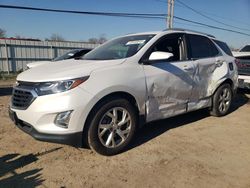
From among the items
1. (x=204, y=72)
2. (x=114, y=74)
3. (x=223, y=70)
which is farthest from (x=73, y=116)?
(x=223, y=70)

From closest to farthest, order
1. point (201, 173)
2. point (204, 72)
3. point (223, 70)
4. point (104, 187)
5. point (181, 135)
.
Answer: point (104, 187) < point (201, 173) < point (181, 135) < point (204, 72) < point (223, 70)

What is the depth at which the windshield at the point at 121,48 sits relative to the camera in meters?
4.69

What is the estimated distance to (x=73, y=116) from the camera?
147 inches

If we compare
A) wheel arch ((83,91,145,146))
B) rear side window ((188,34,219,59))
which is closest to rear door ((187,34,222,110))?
rear side window ((188,34,219,59))

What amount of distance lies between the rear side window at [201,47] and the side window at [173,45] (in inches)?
10.0

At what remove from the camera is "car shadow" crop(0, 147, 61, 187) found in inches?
134

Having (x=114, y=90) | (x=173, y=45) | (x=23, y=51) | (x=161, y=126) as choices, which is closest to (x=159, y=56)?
(x=173, y=45)

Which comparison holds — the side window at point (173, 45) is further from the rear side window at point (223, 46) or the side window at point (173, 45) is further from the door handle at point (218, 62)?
the rear side window at point (223, 46)

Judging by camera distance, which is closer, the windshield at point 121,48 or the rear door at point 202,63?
the windshield at point 121,48

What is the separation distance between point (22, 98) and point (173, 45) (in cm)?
280

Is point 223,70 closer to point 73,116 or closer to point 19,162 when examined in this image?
point 73,116

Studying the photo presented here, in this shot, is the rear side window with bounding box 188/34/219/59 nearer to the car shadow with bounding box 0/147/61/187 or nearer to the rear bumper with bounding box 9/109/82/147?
the rear bumper with bounding box 9/109/82/147

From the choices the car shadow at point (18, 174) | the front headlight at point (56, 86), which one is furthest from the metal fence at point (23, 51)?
the front headlight at point (56, 86)

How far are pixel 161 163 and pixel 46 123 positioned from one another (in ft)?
5.37
